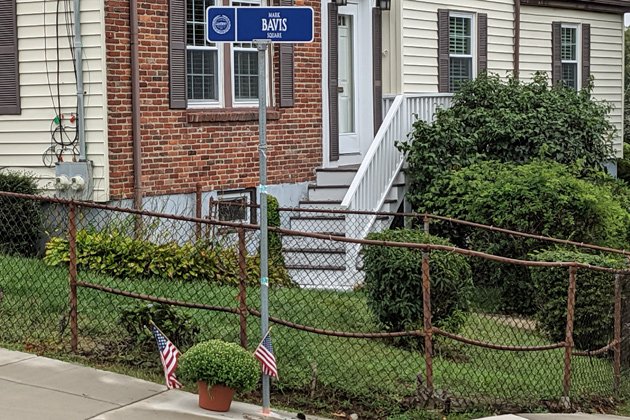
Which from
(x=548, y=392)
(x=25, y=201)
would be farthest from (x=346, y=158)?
(x=548, y=392)

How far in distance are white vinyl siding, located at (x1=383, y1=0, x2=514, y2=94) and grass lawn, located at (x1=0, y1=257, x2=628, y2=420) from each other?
692 centimetres

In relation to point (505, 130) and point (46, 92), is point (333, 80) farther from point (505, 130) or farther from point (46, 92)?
point (46, 92)

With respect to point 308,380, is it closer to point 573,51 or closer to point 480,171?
point 480,171

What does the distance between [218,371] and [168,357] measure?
0.48 metres

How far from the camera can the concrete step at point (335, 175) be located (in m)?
15.0

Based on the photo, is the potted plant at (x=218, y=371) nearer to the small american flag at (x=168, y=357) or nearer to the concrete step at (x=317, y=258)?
the small american flag at (x=168, y=357)

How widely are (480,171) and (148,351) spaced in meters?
7.39

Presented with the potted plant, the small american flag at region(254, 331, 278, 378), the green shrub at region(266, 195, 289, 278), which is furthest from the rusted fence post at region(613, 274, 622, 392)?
the green shrub at region(266, 195, 289, 278)

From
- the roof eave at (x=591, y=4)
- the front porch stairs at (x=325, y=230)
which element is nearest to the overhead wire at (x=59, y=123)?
the front porch stairs at (x=325, y=230)

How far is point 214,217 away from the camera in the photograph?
13.4m

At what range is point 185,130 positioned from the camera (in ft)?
43.2

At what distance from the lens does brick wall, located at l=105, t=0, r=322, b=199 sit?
485 inches

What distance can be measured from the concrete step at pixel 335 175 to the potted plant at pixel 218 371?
7.86 m

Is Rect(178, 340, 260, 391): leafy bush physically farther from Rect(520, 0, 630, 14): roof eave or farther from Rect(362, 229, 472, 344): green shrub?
Rect(520, 0, 630, 14): roof eave
